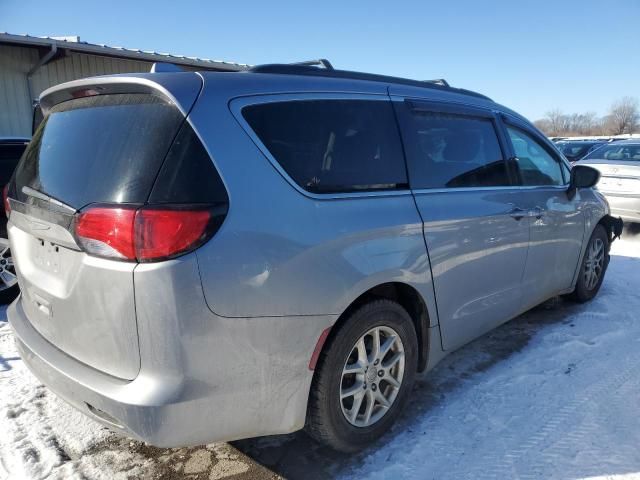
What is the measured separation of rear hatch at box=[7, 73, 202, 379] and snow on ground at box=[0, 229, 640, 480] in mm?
721

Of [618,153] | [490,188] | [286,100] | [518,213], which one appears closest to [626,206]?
[618,153]

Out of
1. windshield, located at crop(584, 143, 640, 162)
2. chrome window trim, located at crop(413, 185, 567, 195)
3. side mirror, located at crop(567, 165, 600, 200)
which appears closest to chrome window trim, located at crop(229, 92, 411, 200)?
chrome window trim, located at crop(413, 185, 567, 195)

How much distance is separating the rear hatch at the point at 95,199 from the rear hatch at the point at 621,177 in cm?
766

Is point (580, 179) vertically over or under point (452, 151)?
under

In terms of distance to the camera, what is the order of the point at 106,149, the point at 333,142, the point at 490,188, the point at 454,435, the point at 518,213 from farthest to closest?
1. the point at 518,213
2. the point at 490,188
3. the point at 454,435
4. the point at 333,142
5. the point at 106,149

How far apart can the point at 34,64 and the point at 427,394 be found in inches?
402

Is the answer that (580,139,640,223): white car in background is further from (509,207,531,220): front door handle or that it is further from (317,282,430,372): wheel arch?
(317,282,430,372): wheel arch

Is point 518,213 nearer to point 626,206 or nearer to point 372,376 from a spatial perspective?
point 372,376

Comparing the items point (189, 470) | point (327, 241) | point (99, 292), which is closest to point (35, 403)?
point (189, 470)

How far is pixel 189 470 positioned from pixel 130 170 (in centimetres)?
153

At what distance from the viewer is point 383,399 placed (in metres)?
2.63

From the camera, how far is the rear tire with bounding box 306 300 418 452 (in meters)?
2.30

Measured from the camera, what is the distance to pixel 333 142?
2383 mm

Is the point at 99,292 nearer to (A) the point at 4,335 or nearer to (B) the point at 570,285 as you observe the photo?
(A) the point at 4,335
